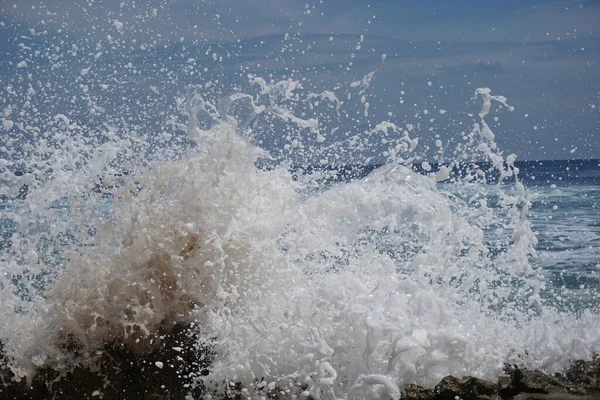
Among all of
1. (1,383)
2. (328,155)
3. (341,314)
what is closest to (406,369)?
(341,314)

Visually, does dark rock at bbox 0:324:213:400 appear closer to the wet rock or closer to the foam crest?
the foam crest

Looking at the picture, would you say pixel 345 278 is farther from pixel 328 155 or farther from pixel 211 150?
pixel 328 155

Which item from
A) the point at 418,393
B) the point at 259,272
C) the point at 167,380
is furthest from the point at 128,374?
the point at 418,393

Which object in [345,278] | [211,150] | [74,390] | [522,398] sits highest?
[211,150]

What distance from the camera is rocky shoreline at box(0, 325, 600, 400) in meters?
3.32

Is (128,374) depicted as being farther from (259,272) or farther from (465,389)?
(465,389)

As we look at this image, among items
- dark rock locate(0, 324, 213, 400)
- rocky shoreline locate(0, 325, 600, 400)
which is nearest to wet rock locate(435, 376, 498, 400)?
rocky shoreline locate(0, 325, 600, 400)

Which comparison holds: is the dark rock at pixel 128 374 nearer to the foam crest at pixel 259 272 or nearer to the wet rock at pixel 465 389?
the foam crest at pixel 259 272

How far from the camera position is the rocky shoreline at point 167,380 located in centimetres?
332

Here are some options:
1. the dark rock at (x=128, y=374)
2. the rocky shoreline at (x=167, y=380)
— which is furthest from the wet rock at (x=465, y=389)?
the dark rock at (x=128, y=374)

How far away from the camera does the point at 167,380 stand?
12.7ft

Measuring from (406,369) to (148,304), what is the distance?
1.49 metres

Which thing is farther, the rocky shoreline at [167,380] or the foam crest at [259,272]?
the foam crest at [259,272]

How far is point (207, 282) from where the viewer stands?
424 centimetres
